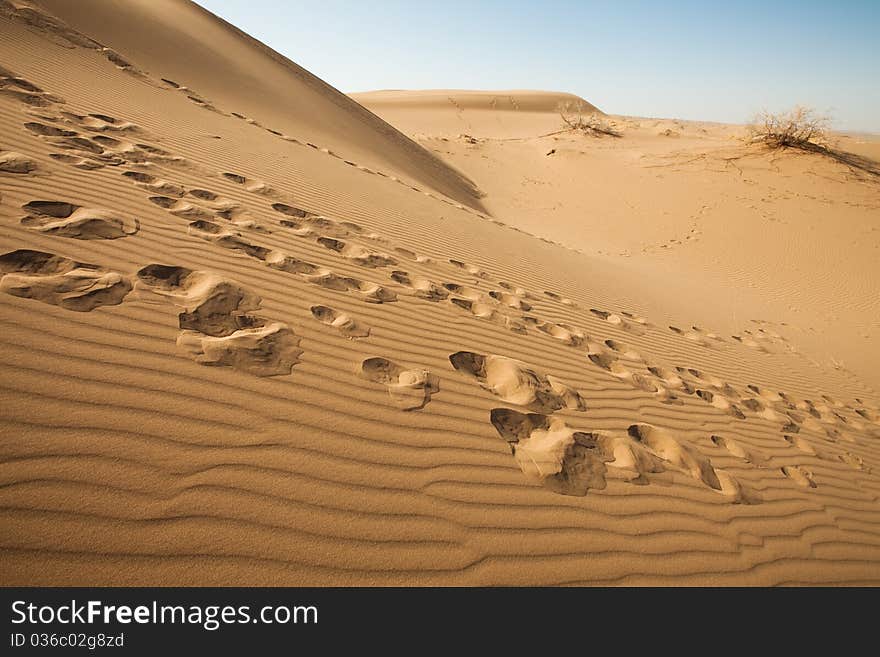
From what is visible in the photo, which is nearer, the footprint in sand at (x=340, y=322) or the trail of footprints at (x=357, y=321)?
the trail of footprints at (x=357, y=321)

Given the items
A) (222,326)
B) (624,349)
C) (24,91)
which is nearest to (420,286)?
(222,326)

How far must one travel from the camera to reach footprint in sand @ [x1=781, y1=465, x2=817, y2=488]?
2.56m

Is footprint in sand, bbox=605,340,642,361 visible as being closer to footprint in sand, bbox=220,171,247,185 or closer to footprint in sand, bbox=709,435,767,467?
footprint in sand, bbox=709,435,767,467

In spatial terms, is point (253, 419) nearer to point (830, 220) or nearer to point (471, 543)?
point (471, 543)

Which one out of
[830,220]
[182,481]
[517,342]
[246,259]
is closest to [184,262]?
[246,259]

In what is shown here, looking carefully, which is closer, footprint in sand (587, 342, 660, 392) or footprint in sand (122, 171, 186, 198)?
footprint in sand (587, 342, 660, 392)

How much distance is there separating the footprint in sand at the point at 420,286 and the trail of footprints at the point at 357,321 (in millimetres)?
17

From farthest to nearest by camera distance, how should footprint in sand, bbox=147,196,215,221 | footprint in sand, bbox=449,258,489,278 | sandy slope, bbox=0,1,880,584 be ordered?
footprint in sand, bbox=449,258,489,278 < footprint in sand, bbox=147,196,215,221 < sandy slope, bbox=0,1,880,584

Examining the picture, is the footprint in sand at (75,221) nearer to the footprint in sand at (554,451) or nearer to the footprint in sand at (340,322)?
the footprint in sand at (340,322)

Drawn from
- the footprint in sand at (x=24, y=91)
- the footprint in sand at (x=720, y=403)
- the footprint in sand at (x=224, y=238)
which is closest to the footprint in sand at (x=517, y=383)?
the footprint in sand at (x=720, y=403)

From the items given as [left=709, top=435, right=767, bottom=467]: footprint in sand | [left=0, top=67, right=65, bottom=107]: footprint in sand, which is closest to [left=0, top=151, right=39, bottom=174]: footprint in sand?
[left=0, top=67, right=65, bottom=107]: footprint in sand

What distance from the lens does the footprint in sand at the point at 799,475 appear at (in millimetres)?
2557

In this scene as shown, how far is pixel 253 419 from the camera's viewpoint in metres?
1.59

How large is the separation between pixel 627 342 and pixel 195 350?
3.36 m
